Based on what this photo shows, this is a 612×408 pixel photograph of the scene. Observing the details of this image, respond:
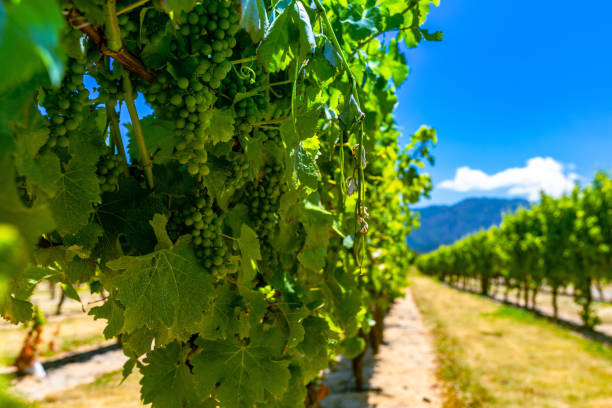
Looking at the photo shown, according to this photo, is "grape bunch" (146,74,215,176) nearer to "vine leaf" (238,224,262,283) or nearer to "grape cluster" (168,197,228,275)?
"grape cluster" (168,197,228,275)

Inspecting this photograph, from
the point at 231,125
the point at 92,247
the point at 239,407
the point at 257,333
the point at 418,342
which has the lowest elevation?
the point at 418,342

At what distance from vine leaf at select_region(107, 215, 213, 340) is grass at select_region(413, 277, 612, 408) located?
8182 mm

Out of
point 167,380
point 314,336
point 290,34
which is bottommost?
point 167,380

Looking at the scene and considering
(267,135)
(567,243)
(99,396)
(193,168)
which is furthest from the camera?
(567,243)

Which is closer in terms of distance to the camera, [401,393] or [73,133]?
[73,133]

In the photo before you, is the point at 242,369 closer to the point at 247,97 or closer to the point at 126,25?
the point at 247,97

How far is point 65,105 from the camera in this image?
969mm

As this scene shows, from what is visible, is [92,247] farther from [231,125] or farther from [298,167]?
[298,167]

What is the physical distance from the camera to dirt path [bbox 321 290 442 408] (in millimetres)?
7926

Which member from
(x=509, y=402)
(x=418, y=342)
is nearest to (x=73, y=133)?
(x=509, y=402)

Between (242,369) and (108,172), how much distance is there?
2.97 feet

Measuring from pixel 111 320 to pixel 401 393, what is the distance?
334 inches

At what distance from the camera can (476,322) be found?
63.7 ft

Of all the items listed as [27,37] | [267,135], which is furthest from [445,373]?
[27,37]
